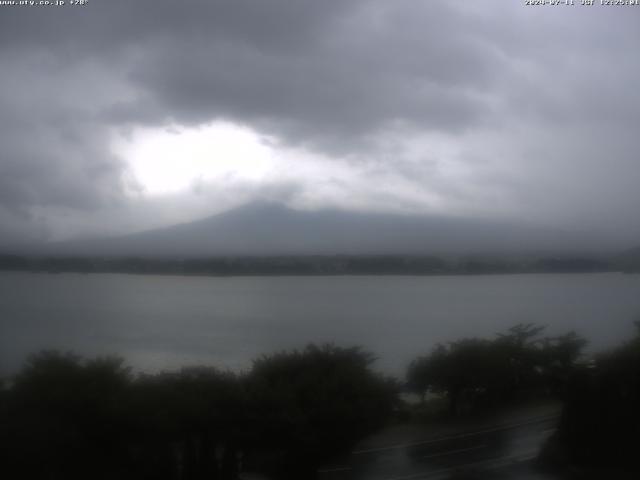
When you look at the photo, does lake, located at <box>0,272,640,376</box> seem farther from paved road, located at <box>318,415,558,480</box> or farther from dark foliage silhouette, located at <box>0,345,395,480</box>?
paved road, located at <box>318,415,558,480</box>

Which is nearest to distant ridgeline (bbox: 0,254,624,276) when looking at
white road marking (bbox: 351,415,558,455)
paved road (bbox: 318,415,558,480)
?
white road marking (bbox: 351,415,558,455)

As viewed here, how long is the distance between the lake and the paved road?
925mm

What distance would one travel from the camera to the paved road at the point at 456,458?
6598 millimetres

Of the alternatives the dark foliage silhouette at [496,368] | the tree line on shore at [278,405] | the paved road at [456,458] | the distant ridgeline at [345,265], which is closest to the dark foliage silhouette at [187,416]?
the tree line on shore at [278,405]

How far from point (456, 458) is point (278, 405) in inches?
78.5

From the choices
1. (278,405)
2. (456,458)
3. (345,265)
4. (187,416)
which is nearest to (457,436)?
(456,458)

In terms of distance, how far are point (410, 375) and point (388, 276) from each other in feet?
4.39

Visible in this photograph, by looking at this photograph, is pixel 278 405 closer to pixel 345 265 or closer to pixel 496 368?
pixel 345 265

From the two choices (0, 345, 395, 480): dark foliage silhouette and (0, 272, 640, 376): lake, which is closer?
(0, 345, 395, 480): dark foliage silhouette

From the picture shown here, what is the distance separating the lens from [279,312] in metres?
7.52

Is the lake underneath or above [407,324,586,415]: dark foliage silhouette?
above

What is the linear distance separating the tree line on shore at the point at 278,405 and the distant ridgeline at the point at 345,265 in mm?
924

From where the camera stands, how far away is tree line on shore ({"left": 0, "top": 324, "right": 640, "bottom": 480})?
5.98 m

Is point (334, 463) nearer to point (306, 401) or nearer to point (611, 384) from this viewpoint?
point (306, 401)
